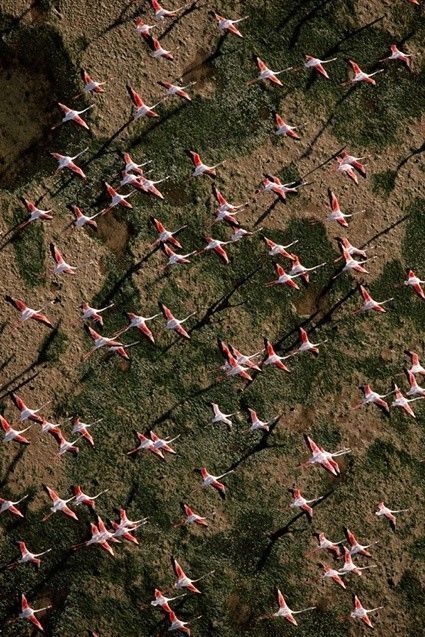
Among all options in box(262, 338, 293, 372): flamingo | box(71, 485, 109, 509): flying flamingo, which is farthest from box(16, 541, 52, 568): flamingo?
box(262, 338, 293, 372): flamingo

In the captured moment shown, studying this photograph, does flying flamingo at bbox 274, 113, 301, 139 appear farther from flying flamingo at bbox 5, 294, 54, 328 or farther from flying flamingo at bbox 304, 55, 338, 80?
flying flamingo at bbox 5, 294, 54, 328

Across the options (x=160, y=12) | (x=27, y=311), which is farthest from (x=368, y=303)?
(x=160, y=12)

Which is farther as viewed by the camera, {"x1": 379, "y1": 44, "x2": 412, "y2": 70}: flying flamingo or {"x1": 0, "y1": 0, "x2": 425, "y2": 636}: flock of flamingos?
{"x1": 379, "y1": 44, "x2": 412, "y2": 70}: flying flamingo

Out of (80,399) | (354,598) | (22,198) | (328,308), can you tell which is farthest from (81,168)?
(354,598)

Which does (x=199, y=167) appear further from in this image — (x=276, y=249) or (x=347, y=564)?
(x=347, y=564)

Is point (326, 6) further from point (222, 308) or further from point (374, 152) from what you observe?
point (222, 308)

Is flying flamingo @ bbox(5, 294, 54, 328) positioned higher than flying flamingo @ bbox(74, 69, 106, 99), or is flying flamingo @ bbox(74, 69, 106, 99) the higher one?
flying flamingo @ bbox(74, 69, 106, 99)

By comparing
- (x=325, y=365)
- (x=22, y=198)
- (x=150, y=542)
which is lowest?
(x=150, y=542)
